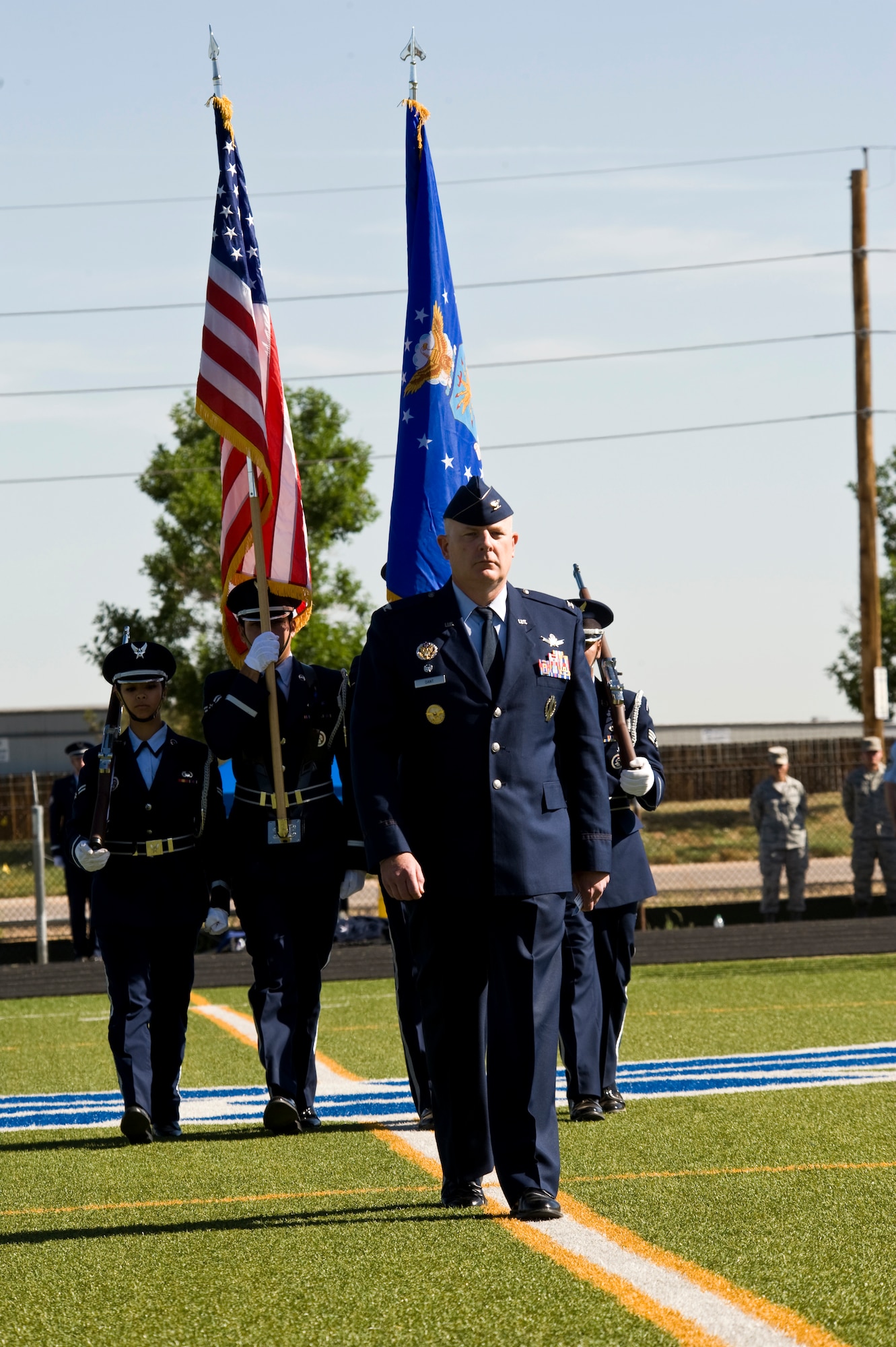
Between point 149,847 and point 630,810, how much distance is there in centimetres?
197

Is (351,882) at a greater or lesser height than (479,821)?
lesser

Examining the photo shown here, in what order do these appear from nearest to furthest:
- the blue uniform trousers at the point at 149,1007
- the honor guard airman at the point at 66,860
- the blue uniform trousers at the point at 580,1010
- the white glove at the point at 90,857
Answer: the blue uniform trousers at the point at 580,1010 → the blue uniform trousers at the point at 149,1007 → the white glove at the point at 90,857 → the honor guard airman at the point at 66,860

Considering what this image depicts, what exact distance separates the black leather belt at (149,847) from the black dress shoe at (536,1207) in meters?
2.84

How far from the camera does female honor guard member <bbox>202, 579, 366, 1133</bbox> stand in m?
7.11

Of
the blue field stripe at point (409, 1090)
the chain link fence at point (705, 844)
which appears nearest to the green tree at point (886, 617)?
the chain link fence at point (705, 844)

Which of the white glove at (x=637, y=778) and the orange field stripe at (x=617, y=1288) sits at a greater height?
the white glove at (x=637, y=778)

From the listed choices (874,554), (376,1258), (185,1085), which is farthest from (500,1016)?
(874,554)

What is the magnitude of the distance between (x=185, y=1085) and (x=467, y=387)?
375 cm

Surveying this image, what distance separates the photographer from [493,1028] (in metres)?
5.00

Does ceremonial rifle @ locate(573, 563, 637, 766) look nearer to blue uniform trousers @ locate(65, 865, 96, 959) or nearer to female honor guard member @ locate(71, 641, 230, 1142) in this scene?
female honor guard member @ locate(71, 641, 230, 1142)

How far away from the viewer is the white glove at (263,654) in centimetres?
714

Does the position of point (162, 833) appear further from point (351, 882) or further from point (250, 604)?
point (250, 604)

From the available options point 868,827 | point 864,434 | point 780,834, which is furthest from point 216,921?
point 864,434

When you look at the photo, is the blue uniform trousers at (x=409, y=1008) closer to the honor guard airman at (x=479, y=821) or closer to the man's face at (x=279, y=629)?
the man's face at (x=279, y=629)
